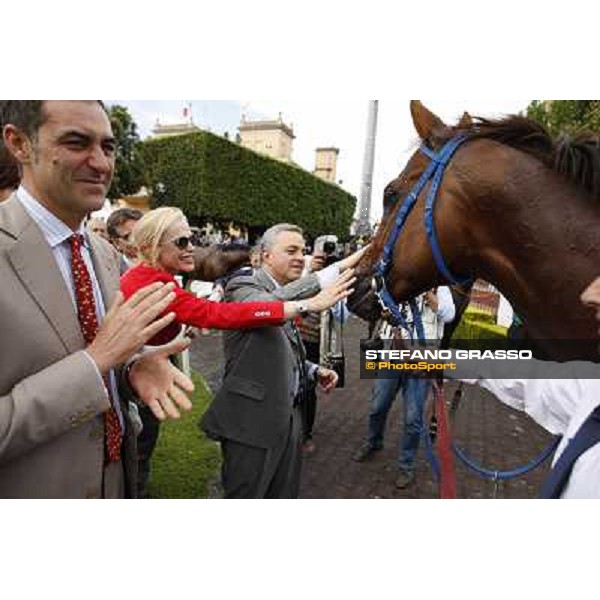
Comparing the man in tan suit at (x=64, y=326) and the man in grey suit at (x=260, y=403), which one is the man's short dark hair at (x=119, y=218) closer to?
the man in grey suit at (x=260, y=403)

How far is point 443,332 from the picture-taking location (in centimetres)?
262

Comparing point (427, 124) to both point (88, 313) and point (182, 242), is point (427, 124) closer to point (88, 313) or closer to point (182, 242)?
point (182, 242)

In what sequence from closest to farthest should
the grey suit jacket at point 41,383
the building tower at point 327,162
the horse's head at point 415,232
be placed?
the grey suit jacket at point 41,383 → the horse's head at point 415,232 → the building tower at point 327,162

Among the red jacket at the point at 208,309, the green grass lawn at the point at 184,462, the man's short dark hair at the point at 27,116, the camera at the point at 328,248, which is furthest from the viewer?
the green grass lawn at the point at 184,462

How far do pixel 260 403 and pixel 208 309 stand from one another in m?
0.55

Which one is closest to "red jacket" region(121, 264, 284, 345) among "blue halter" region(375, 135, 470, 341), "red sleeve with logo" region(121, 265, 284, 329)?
"red sleeve with logo" region(121, 265, 284, 329)

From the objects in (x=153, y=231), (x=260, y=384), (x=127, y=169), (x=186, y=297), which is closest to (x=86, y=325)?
(x=186, y=297)

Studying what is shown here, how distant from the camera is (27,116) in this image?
1.26 meters

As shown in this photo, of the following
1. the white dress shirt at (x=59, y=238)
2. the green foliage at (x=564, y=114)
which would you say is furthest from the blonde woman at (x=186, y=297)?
the green foliage at (x=564, y=114)

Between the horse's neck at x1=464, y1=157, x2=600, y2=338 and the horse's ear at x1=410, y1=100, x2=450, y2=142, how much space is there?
0.35 m

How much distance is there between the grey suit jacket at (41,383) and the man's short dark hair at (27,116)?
0.65 ft

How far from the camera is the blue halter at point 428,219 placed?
1.77 meters

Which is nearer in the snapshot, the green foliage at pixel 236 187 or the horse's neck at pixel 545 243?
the horse's neck at pixel 545 243
